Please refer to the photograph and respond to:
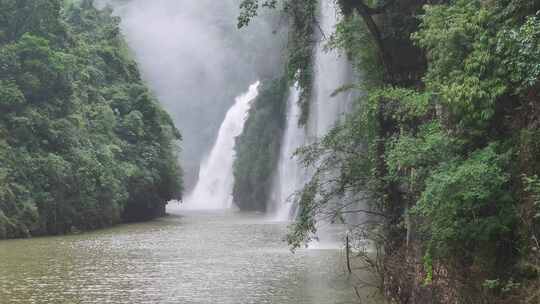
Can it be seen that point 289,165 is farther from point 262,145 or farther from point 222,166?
point 222,166

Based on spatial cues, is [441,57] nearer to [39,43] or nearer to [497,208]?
[497,208]

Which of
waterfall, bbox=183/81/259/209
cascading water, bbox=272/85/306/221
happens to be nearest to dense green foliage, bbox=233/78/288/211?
cascading water, bbox=272/85/306/221

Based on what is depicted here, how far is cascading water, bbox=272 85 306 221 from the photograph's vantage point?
4521 cm

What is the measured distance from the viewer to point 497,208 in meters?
9.30

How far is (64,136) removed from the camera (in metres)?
33.2

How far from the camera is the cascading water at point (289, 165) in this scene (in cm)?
4521

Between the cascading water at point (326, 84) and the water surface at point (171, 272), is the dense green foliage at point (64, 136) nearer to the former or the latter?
the water surface at point (171, 272)

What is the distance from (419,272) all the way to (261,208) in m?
43.8

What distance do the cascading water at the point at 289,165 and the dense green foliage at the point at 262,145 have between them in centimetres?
119

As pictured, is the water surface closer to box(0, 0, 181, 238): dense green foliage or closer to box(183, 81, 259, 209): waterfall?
box(0, 0, 181, 238): dense green foliage

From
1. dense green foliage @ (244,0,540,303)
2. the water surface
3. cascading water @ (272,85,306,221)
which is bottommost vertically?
the water surface

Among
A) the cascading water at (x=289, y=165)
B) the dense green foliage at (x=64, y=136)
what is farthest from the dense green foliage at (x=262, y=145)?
the dense green foliage at (x=64, y=136)

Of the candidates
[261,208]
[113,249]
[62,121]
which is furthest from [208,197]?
[113,249]

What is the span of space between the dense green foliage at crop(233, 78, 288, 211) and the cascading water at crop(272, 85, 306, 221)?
119 cm
